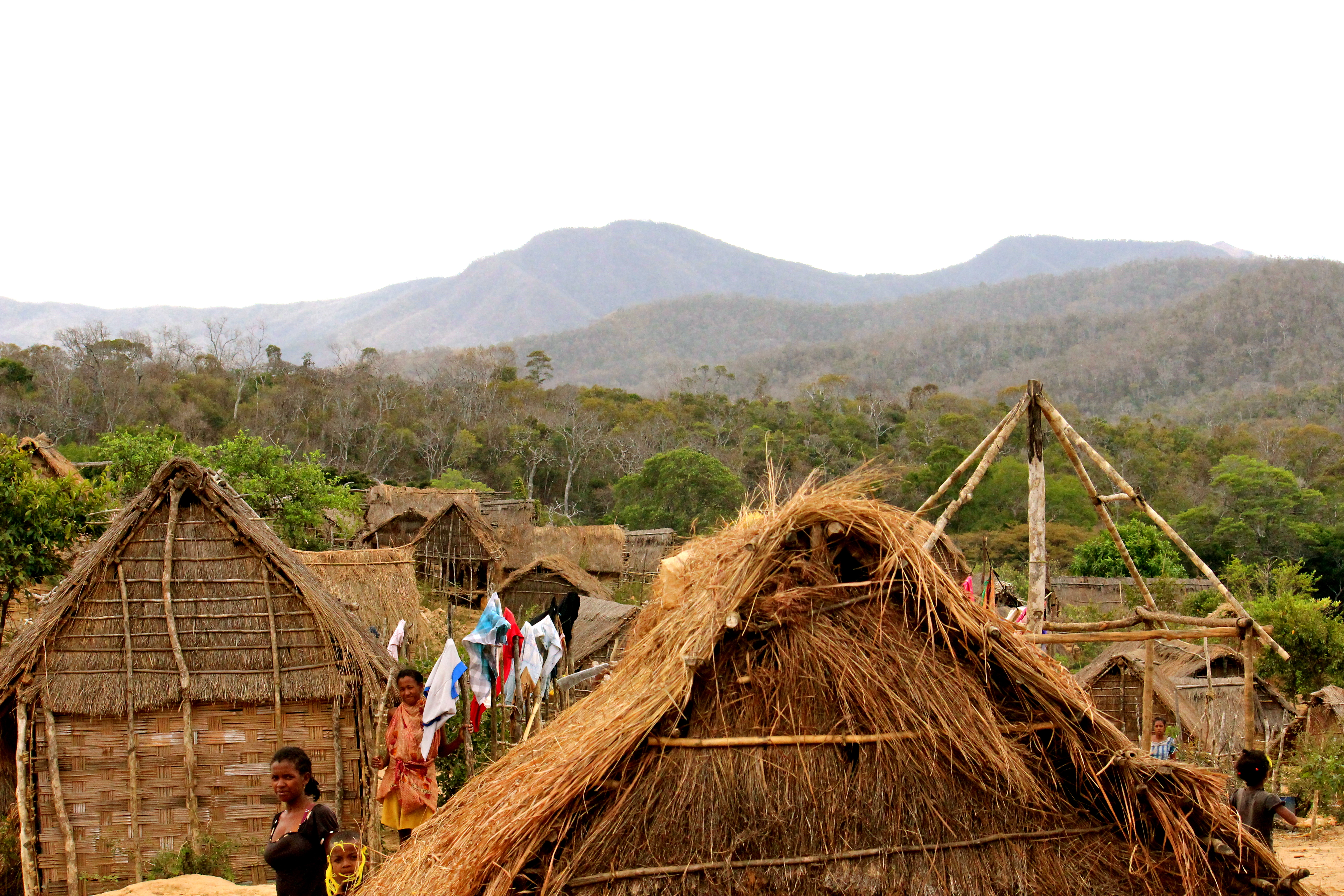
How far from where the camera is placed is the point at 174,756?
25.6ft

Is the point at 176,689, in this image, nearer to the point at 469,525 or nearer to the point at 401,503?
the point at 469,525

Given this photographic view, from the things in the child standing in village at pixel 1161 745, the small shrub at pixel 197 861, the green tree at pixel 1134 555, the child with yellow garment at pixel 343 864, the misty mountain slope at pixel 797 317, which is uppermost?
the misty mountain slope at pixel 797 317

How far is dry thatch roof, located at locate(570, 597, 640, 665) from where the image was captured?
16.9 meters

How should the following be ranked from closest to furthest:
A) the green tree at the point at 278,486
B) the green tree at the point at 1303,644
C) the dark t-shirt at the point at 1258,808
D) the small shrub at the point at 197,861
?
the dark t-shirt at the point at 1258,808 → the small shrub at the point at 197,861 → the green tree at the point at 1303,644 → the green tree at the point at 278,486

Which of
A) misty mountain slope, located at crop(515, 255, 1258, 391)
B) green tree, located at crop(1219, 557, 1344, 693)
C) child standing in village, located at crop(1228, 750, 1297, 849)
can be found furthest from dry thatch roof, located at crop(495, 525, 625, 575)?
misty mountain slope, located at crop(515, 255, 1258, 391)

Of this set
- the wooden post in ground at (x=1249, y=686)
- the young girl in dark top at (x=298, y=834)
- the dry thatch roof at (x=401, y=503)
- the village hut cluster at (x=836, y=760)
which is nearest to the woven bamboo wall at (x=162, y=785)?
the young girl in dark top at (x=298, y=834)

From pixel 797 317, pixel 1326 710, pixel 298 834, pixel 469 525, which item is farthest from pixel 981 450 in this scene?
pixel 797 317

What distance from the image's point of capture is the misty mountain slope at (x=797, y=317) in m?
131

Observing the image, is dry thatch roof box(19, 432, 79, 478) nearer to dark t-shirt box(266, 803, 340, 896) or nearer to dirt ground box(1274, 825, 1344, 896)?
dark t-shirt box(266, 803, 340, 896)

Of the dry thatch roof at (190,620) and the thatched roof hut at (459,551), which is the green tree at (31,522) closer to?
the dry thatch roof at (190,620)

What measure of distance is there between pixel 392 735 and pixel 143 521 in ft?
10.0

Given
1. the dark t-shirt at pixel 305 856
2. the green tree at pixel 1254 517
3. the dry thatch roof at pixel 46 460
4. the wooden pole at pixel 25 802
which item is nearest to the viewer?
the dark t-shirt at pixel 305 856

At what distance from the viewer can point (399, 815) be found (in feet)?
21.7

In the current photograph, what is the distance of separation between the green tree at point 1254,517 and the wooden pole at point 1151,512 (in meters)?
30.0
